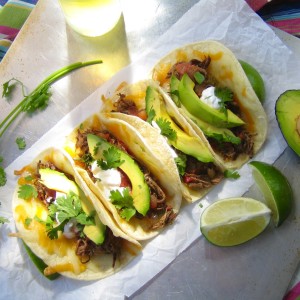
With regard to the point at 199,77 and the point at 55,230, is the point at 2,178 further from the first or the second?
the point at 199,77

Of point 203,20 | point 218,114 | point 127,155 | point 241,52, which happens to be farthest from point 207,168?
point 203,20

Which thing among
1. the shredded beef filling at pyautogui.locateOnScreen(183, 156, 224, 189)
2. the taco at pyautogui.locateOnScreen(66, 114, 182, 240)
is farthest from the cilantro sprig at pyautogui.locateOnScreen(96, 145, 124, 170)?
the shredded beef filling at pyautogui.locateOnScreen(183, 156, 224, 189)

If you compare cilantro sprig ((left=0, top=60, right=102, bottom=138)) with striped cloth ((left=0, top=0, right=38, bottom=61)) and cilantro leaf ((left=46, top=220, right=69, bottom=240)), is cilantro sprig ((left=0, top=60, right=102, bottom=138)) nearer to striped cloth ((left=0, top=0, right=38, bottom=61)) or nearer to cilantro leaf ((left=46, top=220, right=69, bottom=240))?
striped cloth ((left=0, top=0, right=38, bottom=61))

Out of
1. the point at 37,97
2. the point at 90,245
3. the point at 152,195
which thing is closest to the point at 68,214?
the point at 90,245

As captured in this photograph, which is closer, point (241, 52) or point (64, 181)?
point (64, 181)

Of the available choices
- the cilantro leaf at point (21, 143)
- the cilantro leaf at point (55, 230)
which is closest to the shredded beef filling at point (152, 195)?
the cilantro leaf at point (55, 230)

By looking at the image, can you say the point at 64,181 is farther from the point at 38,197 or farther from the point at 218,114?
the point at 218,114

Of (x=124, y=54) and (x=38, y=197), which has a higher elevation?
(x=124, y=54)
